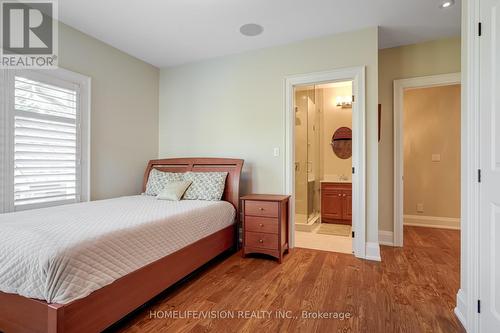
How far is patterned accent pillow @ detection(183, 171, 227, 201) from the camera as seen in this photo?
304 centimetres

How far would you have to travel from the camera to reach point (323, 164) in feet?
17.3

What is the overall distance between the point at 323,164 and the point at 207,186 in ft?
9.95

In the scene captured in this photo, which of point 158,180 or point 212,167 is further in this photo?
point 212,167

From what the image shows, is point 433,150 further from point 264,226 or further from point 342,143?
point 264,226

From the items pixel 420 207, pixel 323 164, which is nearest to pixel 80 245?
pixel 323 164

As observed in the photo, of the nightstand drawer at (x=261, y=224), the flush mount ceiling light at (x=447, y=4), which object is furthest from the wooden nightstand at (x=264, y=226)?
the flush mount ceiling light at (x=447, y=4)

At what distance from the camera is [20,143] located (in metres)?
2.37

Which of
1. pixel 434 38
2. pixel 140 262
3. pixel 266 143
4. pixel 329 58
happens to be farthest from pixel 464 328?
pixel 434 38

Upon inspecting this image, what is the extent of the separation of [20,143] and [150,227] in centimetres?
164

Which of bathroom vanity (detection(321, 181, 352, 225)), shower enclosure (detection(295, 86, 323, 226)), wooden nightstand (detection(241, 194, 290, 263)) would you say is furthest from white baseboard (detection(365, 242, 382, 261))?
bathroom vanity (detection(321, 181, 352, 225))

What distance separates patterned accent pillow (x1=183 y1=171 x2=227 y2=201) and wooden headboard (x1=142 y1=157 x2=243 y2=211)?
126 mm

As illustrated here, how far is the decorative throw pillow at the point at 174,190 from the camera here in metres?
2.95

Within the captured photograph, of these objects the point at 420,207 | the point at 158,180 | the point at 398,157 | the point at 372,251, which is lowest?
the point at 372,251

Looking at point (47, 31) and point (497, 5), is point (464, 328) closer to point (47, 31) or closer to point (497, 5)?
point (497, 5)
